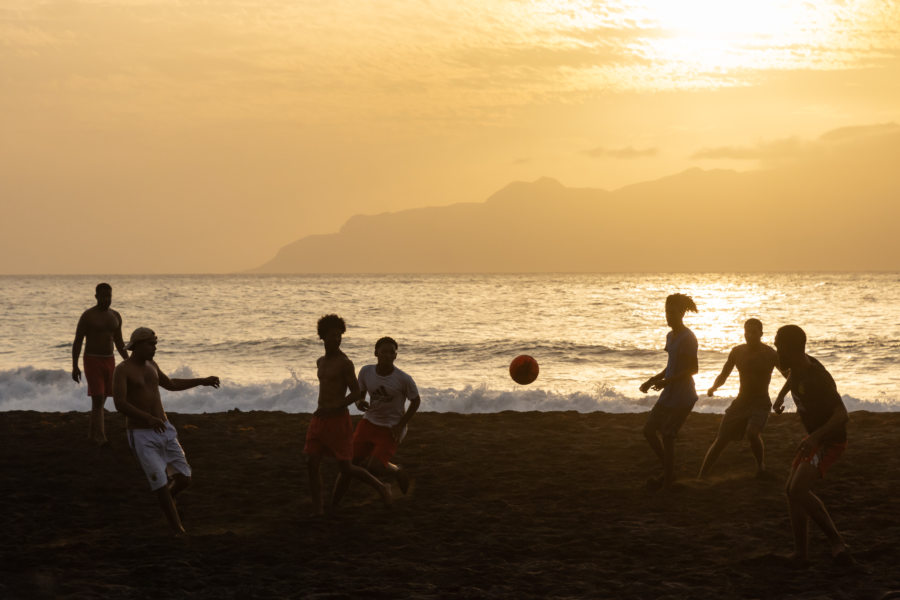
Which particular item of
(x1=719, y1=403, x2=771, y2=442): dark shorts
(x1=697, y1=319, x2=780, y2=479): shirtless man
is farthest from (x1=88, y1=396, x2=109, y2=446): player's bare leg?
(x1=719, y1=403, x2=771, y2=442): dark shorts

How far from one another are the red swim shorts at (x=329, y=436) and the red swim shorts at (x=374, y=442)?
397 mm

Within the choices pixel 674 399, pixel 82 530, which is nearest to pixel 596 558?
pixel 674 399

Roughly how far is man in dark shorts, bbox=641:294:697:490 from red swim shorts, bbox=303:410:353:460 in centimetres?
297

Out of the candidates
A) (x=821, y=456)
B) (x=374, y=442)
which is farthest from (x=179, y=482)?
(x=821, y=456)

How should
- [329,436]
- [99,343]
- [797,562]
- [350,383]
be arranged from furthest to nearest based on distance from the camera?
[99,343], [329,436], [350,383], [797,562]

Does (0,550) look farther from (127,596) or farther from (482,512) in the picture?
(482,512)

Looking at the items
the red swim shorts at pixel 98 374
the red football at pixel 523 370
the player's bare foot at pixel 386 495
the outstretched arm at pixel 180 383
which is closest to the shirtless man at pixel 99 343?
the red swim shorts at pixel 98 374

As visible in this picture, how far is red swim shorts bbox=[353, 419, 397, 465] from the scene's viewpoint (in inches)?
342

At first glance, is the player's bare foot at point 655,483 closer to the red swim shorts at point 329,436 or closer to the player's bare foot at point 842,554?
the player's bare foot at point 842,554

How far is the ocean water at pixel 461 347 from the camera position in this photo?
774 inches

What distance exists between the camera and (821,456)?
6.59 meters

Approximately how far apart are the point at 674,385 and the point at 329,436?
11.4 ft

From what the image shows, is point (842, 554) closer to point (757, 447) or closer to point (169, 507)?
point (757, 447)

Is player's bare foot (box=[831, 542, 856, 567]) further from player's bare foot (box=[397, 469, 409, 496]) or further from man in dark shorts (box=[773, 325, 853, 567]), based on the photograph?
player's bare foot (box=[397, 469, 409, 496])
